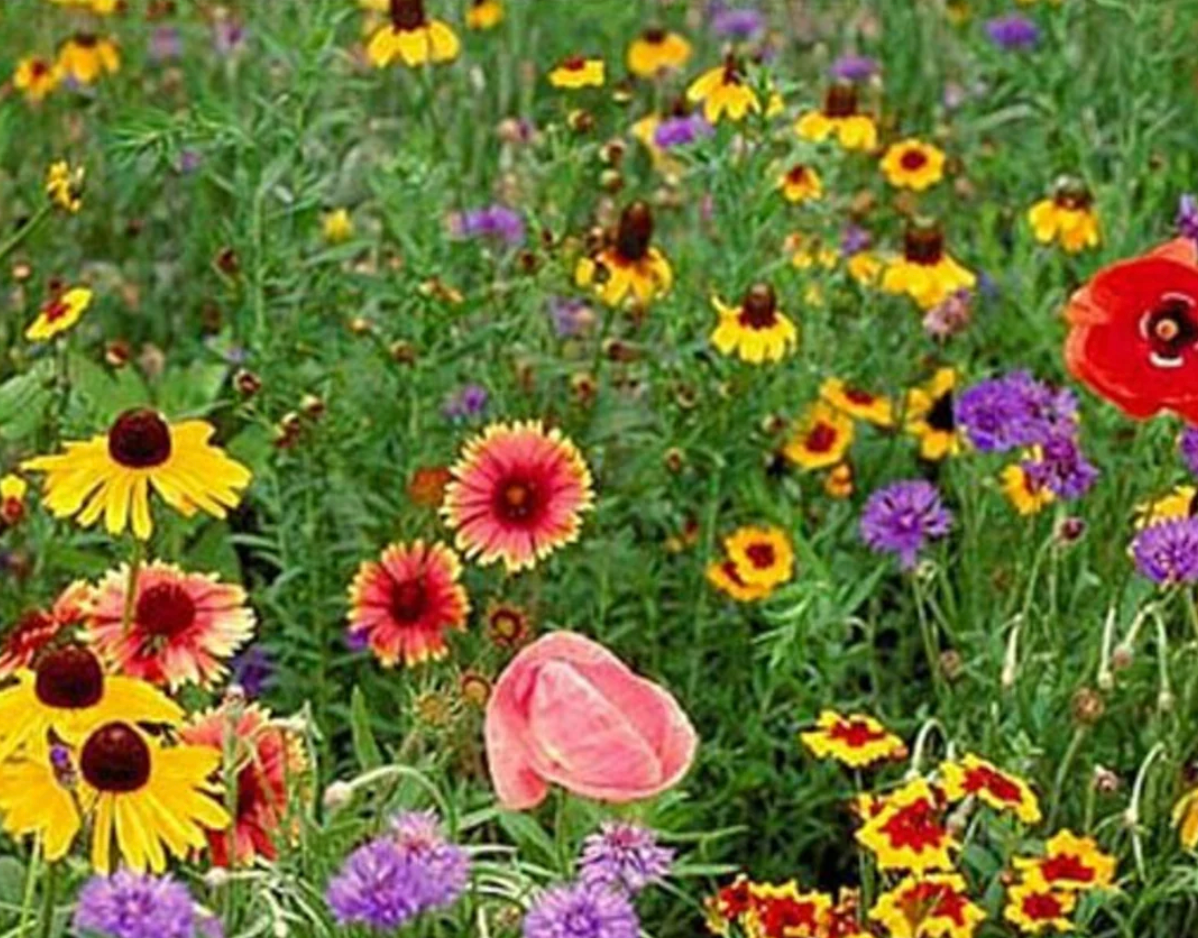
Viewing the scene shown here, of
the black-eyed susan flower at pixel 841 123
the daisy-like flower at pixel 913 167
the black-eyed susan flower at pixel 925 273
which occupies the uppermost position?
the black-eyed susan flower at pixel 841 123

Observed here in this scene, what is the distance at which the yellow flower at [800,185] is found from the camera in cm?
275

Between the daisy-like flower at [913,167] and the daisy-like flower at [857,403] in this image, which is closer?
the daisy-like flower at [857,403]

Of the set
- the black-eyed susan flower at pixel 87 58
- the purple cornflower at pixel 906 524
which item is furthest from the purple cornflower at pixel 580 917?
the black-eyed susan flower at pixel 87 58

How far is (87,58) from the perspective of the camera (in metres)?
3.19

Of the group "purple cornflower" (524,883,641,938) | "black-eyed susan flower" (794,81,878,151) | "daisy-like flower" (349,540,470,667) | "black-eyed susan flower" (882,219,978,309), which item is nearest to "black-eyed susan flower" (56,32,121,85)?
"black-eyed susan flower" (794,81,878,151)

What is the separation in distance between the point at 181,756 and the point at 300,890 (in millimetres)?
103

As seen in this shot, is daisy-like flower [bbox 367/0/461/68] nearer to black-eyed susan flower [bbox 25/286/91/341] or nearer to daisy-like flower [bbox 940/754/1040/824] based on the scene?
black-eyed susan flower [bbox 25/286/91/341]

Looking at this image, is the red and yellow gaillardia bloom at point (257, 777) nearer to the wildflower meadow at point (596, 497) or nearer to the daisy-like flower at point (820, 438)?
the wildflower meadow at point (596, 497)

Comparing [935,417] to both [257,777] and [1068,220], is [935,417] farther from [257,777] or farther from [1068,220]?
[257,777]

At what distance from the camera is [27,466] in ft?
6.40

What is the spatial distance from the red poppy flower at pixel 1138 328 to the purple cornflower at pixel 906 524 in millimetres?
281

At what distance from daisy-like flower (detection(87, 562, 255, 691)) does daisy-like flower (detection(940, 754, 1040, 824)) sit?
44 centimetres

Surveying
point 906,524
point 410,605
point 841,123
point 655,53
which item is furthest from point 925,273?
point 410,605

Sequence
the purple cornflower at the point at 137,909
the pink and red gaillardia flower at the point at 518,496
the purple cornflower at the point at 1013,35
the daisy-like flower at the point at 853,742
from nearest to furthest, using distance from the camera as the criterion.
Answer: the purple cornflower at the point at 137,909
the daisy-like flower at the point at 853,742
the pink and red gaillardia flower at the point at 518,496
the purple cornflower at the point at 1013,35
